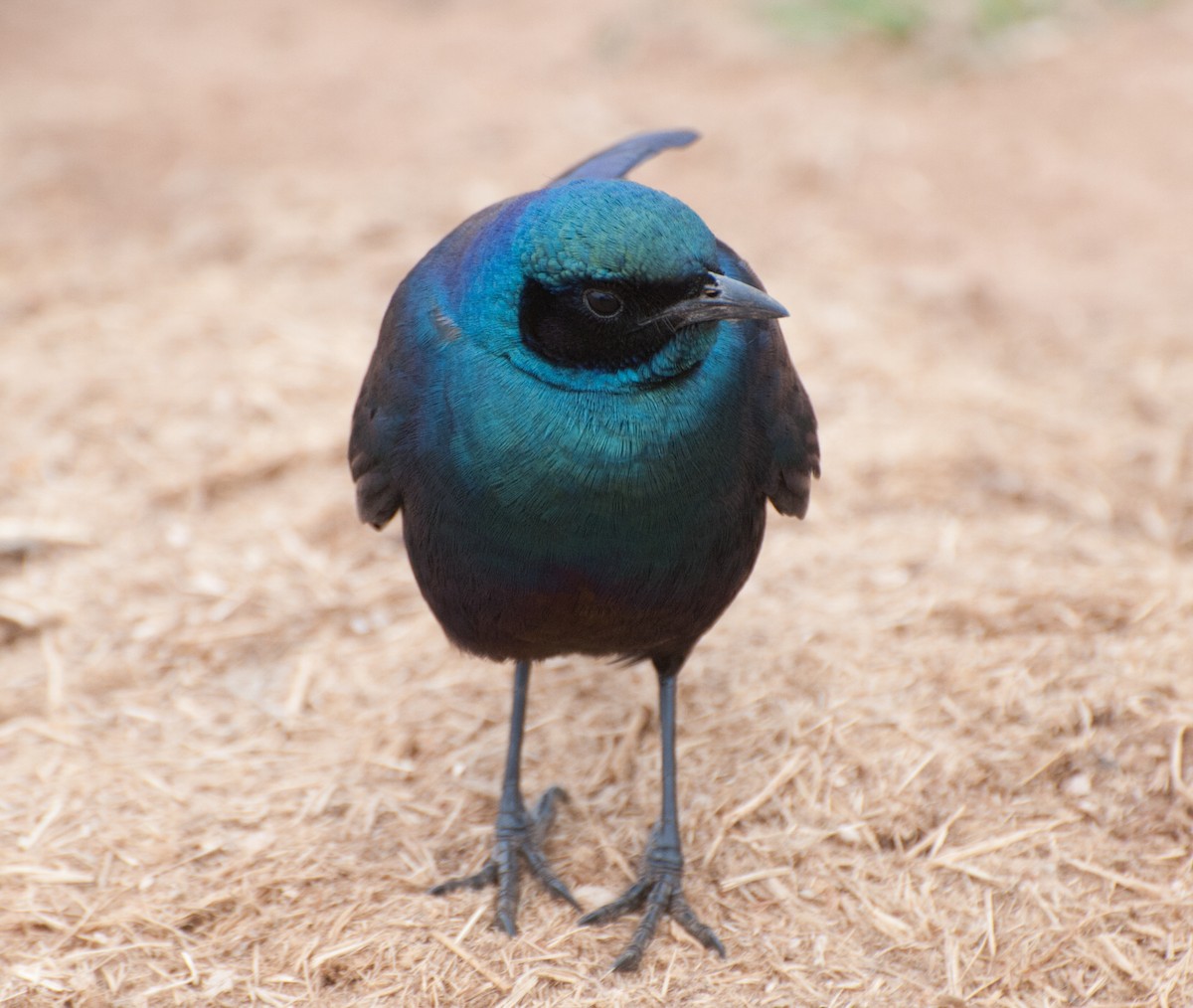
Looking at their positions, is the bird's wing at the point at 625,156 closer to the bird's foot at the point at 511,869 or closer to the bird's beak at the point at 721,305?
the bird's beak at the point at 721,305

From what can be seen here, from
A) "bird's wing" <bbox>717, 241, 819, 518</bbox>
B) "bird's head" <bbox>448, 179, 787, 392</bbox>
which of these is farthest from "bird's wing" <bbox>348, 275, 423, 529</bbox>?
"bird's wing" <bbox>717, 241, 819, 518</bbox>

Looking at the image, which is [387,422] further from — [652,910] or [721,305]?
[652,910]

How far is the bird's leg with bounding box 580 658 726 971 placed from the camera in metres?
3.71

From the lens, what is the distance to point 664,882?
3.82 metres

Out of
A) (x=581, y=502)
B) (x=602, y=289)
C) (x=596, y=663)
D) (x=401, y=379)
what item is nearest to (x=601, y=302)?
(x=602, y=289)

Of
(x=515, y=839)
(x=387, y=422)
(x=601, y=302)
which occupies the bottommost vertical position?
(x=515, y=839)

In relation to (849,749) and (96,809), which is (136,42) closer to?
(96,809)

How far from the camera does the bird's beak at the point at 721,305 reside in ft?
10.3

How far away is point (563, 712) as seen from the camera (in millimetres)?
4559

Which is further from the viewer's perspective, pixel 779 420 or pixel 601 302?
pixel 779 420

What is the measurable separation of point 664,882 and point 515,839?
Answer: 0.45 meters

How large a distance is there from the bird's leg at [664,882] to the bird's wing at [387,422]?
912 millimetres

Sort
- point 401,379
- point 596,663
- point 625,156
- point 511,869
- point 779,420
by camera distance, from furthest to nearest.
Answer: point 596,663 < point 625,156 < point 511,869 < point 779,420 < point 401,379

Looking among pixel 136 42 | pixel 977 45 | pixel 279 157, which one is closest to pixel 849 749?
pixel 279 157
